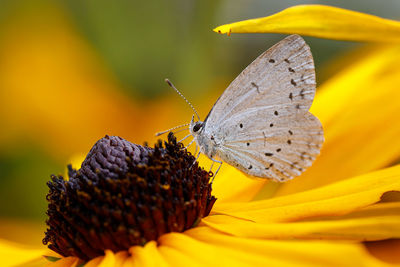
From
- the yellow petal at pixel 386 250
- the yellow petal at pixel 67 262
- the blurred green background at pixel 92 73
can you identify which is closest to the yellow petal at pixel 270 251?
the yellow petal at pixel 386 250

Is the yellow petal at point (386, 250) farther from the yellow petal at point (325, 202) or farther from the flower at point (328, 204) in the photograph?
the yellow petal at point (325, 202)

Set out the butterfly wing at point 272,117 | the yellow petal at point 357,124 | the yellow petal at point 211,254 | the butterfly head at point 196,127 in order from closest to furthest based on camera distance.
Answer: the yellow petal at point 211,254
the butterfly wing at point 272,117
the butterfly head at point 196,127
the yellow petal at point 357,124

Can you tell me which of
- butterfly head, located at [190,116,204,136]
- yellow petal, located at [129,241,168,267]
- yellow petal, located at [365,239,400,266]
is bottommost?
yellow petal, located at [365,239,400,266]

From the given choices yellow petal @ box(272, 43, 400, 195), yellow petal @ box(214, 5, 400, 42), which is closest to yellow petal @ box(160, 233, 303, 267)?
yellow petal @ box(214, 5, 400, 42)

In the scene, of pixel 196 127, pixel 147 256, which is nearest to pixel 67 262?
pixel 147 256

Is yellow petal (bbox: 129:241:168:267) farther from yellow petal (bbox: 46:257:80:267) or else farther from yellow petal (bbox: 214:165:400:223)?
yellow petal (bbox: 214:165:400:223)

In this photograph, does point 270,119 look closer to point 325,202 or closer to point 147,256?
point 325,202
